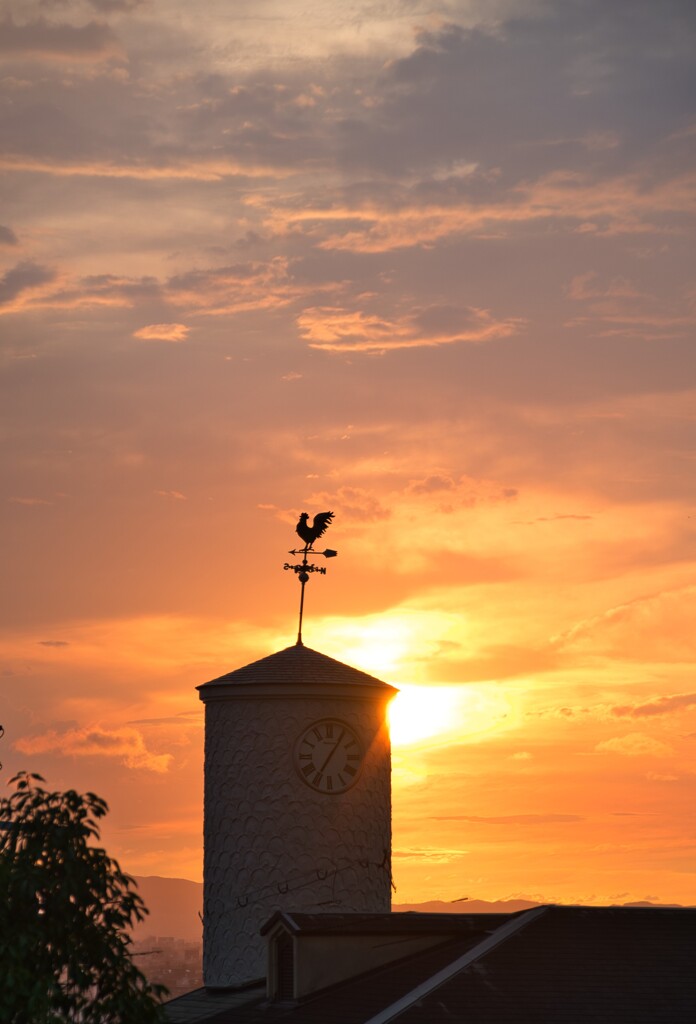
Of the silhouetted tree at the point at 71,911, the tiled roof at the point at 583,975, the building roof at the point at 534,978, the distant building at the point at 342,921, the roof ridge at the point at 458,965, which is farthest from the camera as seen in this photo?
the distant building at the point at 342,921

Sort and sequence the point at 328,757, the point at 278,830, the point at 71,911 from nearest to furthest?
the point at 71,911, the point at 278,830, the point at 328,757

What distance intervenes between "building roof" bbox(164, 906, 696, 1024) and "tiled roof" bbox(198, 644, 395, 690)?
7146 mm

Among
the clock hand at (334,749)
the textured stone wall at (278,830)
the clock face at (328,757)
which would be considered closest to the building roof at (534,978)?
the textured stone wall at (278,830)

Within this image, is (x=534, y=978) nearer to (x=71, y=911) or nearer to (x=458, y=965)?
(x=458, y=965)

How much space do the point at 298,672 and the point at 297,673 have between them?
0.05 m

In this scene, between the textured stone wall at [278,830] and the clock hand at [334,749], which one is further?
the clock hand at [334,749]

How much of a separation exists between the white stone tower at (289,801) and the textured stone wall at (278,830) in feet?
0.09

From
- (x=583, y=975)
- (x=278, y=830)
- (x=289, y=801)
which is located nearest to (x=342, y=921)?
(x=278, y=830)

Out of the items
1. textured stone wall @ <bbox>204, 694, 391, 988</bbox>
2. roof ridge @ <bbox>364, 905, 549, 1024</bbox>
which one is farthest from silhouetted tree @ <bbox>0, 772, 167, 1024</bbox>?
textured stone wall @ <bbox>204, 694, 391, 988</bbox>

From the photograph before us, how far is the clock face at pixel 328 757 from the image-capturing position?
136 feet

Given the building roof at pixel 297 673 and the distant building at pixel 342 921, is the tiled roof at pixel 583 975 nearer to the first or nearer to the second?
the distant building at pixel 342 921

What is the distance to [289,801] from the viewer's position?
4116 centimetres

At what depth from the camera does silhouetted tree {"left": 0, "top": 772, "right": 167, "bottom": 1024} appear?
25188 mm

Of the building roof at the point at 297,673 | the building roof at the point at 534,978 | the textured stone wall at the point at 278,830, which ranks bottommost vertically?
the building roof at the point at 534,978
